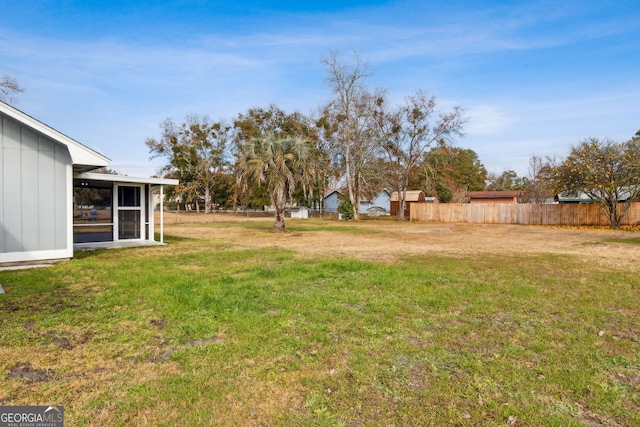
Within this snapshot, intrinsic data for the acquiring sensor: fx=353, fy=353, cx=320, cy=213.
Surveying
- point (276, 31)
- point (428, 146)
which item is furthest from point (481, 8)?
point (428, 146)

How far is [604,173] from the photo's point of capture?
22469mm

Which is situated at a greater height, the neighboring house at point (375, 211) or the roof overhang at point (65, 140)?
the roof overhang at point (65, 140)

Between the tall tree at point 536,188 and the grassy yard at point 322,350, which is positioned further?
the tall tree at point 536,188

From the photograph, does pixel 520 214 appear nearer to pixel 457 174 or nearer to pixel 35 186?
pixel 457 174

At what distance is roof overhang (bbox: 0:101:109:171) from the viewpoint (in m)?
7.95

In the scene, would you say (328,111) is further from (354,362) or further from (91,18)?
(354,362)

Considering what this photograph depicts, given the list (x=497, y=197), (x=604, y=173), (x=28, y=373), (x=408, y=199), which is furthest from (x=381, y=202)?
(x=28, y=373)

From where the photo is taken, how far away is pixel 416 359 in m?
3.41

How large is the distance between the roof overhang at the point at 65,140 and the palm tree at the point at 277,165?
8597 millimetres

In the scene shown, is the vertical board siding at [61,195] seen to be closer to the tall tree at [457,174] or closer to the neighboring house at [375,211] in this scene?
the tall tree at [457,174]

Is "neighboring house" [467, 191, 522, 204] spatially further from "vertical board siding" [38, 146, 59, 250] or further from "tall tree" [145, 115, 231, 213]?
"vertical board siding" [38, 146, 59, 250]

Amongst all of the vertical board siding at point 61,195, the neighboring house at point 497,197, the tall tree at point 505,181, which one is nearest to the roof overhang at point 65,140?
the vertical board siding at point 61,195

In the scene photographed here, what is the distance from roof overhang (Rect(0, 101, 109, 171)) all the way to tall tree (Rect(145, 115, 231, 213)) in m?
40.1

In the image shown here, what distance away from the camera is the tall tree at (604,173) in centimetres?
2173
